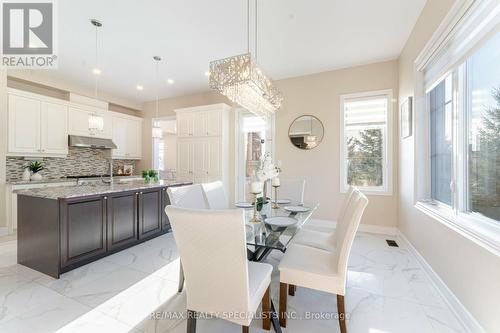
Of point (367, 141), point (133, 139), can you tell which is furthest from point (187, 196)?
point (133, 139)

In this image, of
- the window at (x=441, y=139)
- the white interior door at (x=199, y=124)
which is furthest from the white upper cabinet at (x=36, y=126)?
the window at (x=441, y=139)

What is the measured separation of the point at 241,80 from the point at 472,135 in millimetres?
1999

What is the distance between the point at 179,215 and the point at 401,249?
10.4 ft

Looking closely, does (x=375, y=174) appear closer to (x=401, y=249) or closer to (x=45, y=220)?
(x=401, y=249)

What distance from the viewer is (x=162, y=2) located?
227 cm

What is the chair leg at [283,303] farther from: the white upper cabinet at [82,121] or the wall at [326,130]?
the white upper cabinet at [82,121]

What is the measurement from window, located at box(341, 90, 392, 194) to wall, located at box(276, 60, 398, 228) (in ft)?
0.34

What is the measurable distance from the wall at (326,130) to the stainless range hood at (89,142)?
3.97 meters

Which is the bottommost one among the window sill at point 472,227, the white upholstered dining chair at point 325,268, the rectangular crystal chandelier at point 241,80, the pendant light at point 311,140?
the white upholstered dining chair at point 325,268

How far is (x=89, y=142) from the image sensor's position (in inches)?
182

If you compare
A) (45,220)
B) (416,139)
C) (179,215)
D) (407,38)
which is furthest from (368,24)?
(45,220)

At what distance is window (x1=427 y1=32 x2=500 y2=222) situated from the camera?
1.47m

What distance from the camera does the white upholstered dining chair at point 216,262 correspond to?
3.42 feet

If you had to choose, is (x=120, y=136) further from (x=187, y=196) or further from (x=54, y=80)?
(x=187, y=196)
